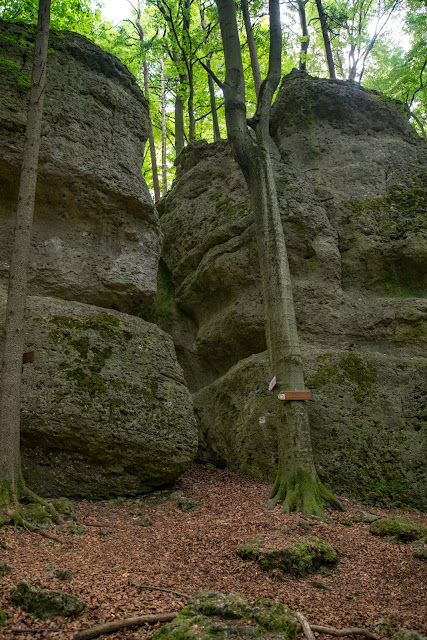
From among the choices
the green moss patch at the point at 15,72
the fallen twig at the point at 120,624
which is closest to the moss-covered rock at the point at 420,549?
the fallen twig at the point at 120,624

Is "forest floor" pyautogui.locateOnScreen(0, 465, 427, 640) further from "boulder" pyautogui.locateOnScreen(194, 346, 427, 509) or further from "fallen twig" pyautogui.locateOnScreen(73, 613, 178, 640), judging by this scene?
"boulder" pyautogui.locateOnScreen(194, 346, 427, 509)

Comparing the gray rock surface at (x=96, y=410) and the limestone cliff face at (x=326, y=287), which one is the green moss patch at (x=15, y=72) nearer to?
the gray rock surface at (x=96, y=410)

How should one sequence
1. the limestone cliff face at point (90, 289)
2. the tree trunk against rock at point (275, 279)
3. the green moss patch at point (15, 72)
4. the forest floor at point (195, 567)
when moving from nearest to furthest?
the forest floor at point (195, 567)
the tree trunk against rock at point (275, 279)
the limestone cliff face at point (90, 289)
the green moss patch at point (15, 72)

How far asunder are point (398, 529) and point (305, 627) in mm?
2748

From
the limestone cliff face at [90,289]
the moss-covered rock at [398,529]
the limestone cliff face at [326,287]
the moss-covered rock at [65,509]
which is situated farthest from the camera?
the limestone cliff face at [326,287]

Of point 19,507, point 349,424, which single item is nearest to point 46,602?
point 19,507

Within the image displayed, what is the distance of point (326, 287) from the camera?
9344mm

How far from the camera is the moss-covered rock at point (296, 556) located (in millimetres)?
4230

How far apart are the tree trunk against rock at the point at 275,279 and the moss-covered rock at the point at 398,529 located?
0.75m

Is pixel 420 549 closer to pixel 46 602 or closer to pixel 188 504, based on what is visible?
pixel 188 504

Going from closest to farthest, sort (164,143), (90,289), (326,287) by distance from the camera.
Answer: (90,289), (326,287), (164,143)

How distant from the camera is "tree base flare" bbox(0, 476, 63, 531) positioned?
468 cm

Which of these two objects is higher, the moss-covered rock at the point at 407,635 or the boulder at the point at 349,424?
the boulder at the point at 349,424

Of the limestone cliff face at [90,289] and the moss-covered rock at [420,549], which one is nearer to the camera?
the moss-covered rock at [420,549]
